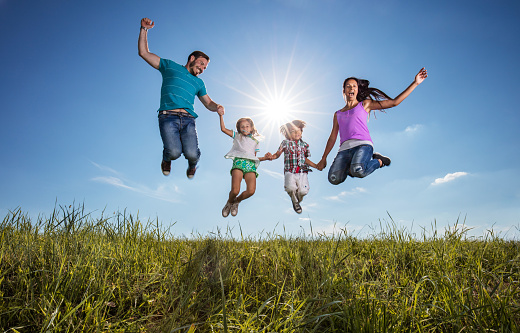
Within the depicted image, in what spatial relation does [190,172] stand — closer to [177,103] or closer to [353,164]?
[177,103]

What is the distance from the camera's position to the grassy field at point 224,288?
2035 mm

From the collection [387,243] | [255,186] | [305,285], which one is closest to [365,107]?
[255,186]

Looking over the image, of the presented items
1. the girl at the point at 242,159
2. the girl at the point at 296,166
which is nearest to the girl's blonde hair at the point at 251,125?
the girl at the point at 242,159

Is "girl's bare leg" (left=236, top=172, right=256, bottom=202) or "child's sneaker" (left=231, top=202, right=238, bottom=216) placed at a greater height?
"girl's bare leg" (left=236, top=172, right=256, bottom=202)

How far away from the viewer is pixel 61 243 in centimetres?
299

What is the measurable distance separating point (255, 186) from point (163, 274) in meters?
5.07

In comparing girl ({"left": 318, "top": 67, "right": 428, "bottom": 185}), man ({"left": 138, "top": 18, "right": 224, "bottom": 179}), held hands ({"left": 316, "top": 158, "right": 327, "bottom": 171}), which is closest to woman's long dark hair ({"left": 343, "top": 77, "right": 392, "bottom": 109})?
girl ({"left": 318, "top": 67, "right": 428, "bottom": 185})

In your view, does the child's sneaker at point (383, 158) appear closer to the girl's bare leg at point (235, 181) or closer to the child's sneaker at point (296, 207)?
the child's sneaker at point (296, 207)

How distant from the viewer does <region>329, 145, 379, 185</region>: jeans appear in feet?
22.8

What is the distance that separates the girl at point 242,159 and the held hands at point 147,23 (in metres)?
Answer: 2.29

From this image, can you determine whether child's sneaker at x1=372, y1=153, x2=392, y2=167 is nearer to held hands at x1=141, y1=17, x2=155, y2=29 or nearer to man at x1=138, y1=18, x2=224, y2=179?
man at x1=138, y1=18, x2=224, y2=179

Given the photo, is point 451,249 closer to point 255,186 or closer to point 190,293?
point 190,293

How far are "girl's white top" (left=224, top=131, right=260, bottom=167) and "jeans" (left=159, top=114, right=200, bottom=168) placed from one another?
3.51 ft

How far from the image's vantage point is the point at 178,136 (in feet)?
21.9
